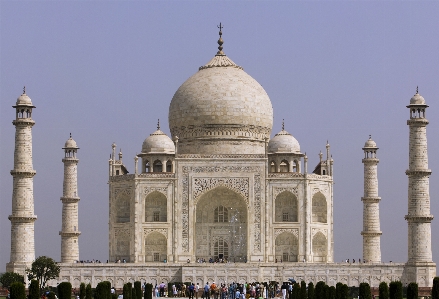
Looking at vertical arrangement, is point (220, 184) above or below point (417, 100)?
below

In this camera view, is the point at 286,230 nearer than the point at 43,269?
No

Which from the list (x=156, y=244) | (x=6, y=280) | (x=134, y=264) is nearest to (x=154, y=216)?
(x=156, y=244)

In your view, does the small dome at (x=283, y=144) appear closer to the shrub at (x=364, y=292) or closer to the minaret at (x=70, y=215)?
the minaret at (x=70, y=215)

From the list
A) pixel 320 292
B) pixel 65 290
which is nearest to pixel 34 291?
pixel 65 290

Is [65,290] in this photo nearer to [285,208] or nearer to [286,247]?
[286,247]

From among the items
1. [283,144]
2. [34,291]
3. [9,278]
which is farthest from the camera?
[283,144]

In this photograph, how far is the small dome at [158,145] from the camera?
42.8 metres

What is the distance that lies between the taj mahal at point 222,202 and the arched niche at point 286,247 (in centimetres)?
4

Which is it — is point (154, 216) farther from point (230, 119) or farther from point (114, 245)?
point (230, 119)

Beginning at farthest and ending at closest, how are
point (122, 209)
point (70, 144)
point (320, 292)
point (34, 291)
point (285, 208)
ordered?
1. point (70, 144)
2. point (122, 209)
3. point (285, 208)
4. point (320, 292)
5. point (34, 291)

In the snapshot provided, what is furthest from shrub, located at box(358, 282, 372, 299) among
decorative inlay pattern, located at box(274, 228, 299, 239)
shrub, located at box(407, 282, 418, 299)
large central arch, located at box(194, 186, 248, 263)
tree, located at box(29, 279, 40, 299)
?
large central arch, located at box(194, 186, 248, 263)

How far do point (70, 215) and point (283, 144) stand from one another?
8.63m

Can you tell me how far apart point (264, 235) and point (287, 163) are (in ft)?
12.1

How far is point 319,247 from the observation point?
41250 mm
